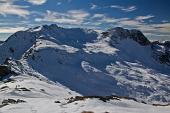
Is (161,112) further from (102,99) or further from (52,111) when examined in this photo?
(52,111)

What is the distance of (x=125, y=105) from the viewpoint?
5116 cm

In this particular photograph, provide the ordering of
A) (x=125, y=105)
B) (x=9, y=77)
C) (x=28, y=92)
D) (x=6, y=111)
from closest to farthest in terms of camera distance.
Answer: (x=6, y=111), (x=125, y=105), (x=28, y=92), (x=9, y=77)

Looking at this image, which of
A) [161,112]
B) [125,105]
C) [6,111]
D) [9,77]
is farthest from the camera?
[9,77]

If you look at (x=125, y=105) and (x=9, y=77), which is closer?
(x=125, y=105)

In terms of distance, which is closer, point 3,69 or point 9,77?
point 9,77

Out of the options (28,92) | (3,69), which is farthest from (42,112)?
(3,69)

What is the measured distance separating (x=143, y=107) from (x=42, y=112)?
1385 centimetres

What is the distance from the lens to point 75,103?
2024 inches

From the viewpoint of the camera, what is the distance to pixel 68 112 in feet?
151

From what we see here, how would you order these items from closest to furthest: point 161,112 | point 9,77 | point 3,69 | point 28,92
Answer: point 161,112
point 28,92
point 9,77
point 3,69

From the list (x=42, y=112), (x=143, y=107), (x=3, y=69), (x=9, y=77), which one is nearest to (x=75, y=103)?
(x=42, y=112)

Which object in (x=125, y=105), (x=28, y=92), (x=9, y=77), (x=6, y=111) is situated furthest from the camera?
(x=9, y=77)

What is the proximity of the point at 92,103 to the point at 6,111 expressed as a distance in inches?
469

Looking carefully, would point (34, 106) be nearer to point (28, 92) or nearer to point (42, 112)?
point (42, 112)
